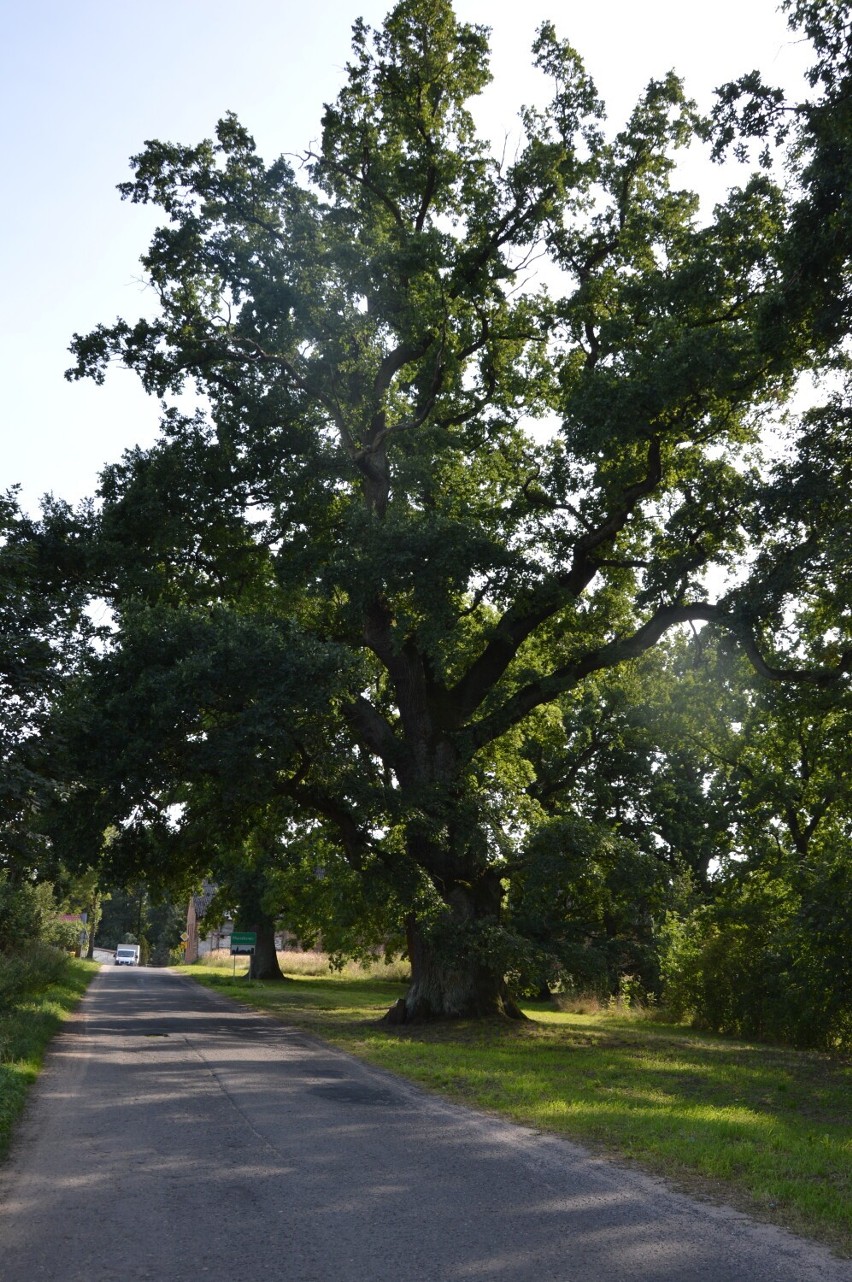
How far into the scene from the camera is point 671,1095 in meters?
12.8

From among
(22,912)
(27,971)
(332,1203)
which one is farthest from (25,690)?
(22,912)

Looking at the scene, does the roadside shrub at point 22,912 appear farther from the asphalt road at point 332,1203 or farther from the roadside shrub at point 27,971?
the asphalt road at point 332,1203

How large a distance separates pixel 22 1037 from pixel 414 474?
12.0 meters

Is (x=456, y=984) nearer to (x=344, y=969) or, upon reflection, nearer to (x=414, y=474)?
(x=414, y=474)

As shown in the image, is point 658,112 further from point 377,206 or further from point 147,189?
point 147,189

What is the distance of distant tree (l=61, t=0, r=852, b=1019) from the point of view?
61.5 feet

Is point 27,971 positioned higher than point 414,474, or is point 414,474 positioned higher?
point 414,474

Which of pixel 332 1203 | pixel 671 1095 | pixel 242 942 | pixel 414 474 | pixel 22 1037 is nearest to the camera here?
pixel 332 1203

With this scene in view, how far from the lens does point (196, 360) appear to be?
22000 millimetres

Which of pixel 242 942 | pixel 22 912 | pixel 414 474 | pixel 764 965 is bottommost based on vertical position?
pixel 764 965

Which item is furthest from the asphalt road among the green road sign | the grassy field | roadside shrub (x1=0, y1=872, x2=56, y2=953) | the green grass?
the green road sign

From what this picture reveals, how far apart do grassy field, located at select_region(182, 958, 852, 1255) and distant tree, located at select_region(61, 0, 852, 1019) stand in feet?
9.22

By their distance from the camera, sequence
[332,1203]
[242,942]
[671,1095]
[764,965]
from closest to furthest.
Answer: [332,1203] < [671,1095] < [764,965] < [242,942]

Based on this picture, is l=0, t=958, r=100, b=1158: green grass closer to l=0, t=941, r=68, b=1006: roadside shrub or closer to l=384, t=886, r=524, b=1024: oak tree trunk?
l=0, t=941, r=68, b=1006: roadside shrub
